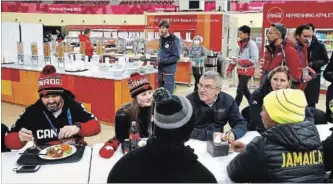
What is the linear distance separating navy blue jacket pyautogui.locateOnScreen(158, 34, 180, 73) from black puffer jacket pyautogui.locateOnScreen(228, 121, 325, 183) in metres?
4.19

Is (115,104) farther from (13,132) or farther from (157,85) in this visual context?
(13,132)

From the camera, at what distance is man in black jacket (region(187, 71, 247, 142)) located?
2934 mm

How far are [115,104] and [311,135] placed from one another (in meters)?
3.89

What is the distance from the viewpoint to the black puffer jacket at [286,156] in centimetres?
171

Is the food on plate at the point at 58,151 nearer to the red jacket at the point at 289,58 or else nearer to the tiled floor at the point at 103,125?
the tiled floor at the point at 103,125

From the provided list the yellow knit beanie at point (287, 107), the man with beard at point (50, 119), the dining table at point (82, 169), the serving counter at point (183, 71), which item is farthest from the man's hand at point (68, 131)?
the serving counter at point (183, 71)

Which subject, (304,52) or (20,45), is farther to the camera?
(20,45)

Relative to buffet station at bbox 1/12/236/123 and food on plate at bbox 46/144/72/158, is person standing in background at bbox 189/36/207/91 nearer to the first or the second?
buffet station at bbox 1/12/236/123

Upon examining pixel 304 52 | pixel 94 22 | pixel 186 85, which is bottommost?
pixel 186 85

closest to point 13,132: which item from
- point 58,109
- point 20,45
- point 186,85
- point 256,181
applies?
point 58,109

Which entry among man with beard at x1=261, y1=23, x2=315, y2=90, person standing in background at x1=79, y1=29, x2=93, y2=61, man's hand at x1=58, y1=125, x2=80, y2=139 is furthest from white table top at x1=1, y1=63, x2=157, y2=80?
man's hand at x1=58, y1=125, x2=80, y2=139

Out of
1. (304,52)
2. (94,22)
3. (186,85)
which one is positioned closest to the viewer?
(304,52)

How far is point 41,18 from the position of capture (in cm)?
1345

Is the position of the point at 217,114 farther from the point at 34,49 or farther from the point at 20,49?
the point at 20,49
